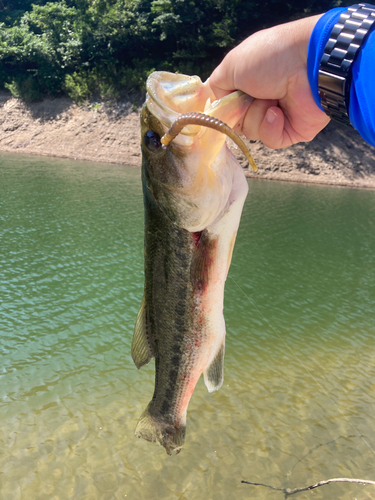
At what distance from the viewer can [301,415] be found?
19.1 feet

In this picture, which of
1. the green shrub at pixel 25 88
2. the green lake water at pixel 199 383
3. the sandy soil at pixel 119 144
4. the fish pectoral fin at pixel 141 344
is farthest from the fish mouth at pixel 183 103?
the green shrub at pixel 25 88

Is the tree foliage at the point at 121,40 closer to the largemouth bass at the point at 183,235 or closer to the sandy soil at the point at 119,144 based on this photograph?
the sandy soil at the point at 119,144

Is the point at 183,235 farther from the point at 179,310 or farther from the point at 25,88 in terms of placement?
the point at 25,88

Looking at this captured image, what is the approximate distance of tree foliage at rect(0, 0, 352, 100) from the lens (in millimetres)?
28094

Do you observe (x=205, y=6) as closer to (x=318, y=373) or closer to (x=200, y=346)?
(x=318, y=373)

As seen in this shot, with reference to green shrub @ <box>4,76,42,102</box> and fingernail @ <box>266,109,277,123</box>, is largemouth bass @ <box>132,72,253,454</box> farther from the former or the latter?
green shrub @ <box>4,76,42,102</box>

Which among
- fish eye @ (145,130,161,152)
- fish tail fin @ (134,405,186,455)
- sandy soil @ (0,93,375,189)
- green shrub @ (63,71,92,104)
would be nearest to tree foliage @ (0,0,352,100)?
green shrub @ (63,71,92,104)

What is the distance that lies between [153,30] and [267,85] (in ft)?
102

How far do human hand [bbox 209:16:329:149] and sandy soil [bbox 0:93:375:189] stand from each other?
23794 mm

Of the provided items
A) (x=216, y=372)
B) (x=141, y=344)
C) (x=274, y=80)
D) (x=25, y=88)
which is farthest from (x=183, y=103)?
(x=25, y=88)

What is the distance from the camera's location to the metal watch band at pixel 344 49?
5.45 ft

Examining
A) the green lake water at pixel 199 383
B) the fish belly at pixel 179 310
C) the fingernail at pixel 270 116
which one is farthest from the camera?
the green lake water at pixel 199 383

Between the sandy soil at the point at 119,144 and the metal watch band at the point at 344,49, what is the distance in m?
24.4

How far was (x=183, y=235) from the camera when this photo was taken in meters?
2.12
